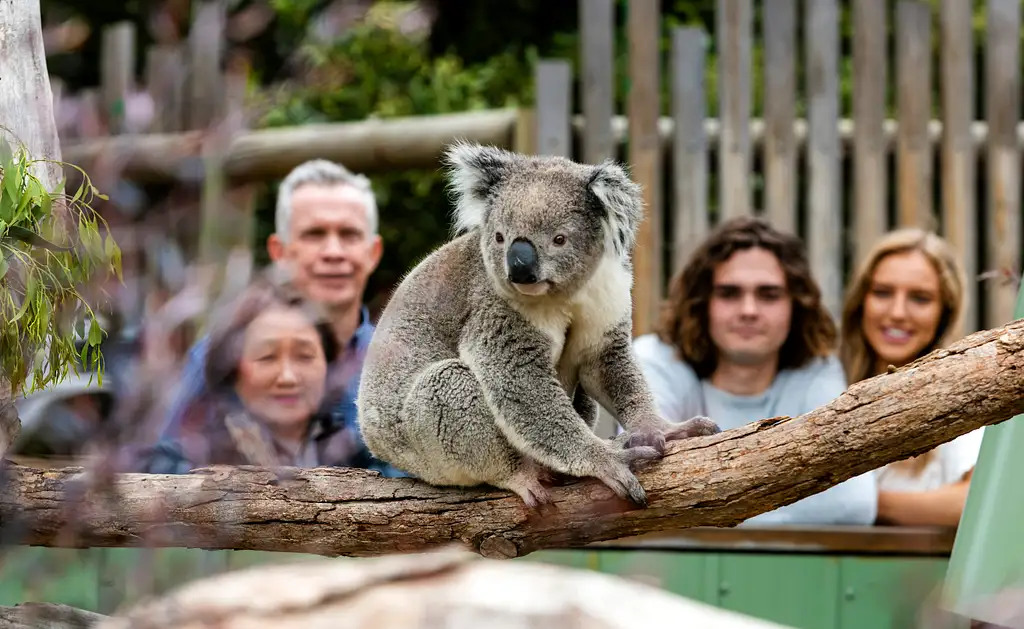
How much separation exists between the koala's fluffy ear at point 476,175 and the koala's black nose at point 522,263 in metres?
0.25

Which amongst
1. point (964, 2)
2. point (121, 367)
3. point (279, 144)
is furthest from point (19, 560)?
point (964, 2)

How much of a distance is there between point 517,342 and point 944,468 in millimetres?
1646

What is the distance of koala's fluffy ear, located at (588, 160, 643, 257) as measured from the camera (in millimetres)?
2846

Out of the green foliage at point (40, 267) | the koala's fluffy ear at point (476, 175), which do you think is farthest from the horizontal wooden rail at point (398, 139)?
the green foliage at point (40, 267)

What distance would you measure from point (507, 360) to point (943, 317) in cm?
178

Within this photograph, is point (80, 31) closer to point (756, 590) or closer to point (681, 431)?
point (681, 431)

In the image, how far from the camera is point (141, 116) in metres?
1.39

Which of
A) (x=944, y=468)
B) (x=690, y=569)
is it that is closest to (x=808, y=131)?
(x=944, y=468)

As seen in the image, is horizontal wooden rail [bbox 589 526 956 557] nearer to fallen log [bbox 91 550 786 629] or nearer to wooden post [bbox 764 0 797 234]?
wooden post [bbox 764 0 797 234]

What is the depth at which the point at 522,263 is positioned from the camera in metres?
2.71

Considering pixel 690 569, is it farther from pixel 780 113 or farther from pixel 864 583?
pixel 780 113

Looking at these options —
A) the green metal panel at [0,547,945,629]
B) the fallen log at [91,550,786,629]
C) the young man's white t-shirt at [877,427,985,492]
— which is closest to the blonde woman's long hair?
the young man's white t-shirt at [877,427,985,492]

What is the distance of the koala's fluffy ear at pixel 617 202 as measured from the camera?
2.85 m

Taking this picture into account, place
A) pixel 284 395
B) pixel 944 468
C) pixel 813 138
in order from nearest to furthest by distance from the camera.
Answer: pixel 284 395 < pixel 944 468 < pixel 813 138
